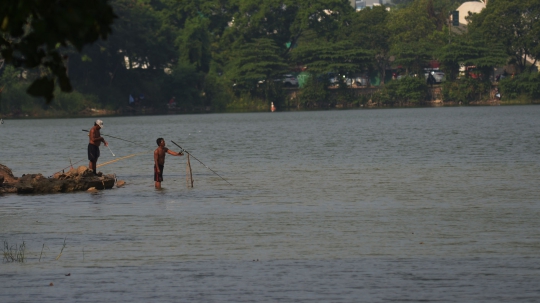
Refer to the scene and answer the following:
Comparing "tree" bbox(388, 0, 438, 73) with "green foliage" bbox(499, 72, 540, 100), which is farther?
"tree" bbox(388, 0, 438, 73)

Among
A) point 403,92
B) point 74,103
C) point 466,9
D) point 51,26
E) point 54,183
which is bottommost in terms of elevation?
point 54,183

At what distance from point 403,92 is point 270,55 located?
1333 centimetres

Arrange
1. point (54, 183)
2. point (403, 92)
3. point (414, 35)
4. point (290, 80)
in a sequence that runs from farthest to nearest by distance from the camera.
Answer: point (414, 35), point (290, 80), point (403, 92), point (54, 183)

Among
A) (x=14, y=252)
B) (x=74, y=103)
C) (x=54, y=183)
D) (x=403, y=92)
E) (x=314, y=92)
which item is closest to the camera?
(x=14, y=252)

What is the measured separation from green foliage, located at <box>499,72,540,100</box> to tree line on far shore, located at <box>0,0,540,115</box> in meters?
0.13

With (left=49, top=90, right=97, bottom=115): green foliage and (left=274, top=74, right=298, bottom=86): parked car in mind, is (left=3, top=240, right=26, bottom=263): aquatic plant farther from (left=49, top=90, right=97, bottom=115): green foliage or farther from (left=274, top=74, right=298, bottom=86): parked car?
(left=274, top=74, right=298, bottom=86): parked car

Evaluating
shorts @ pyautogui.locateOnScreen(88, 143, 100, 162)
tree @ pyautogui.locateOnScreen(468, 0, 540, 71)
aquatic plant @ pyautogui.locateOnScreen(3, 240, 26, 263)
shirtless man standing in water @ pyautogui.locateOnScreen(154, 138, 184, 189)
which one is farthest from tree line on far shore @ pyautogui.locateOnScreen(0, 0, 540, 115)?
aquatic plant @ pyautogui.locateOnScreen(3, 240, 26, 263)

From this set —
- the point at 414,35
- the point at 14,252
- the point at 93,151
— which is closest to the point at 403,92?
the point at 414,35

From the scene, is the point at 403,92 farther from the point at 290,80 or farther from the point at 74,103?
the point at 74,103

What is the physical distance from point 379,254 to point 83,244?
462cm

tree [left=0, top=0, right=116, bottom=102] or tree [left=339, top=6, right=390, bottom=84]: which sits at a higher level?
tree [left=339, top=6, right=390, bottom=84]

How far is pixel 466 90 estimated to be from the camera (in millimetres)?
95125

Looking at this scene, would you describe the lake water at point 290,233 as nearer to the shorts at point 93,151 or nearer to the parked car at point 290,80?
the shorts at point 93,151

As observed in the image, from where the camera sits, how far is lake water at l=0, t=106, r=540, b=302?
11984 mm
